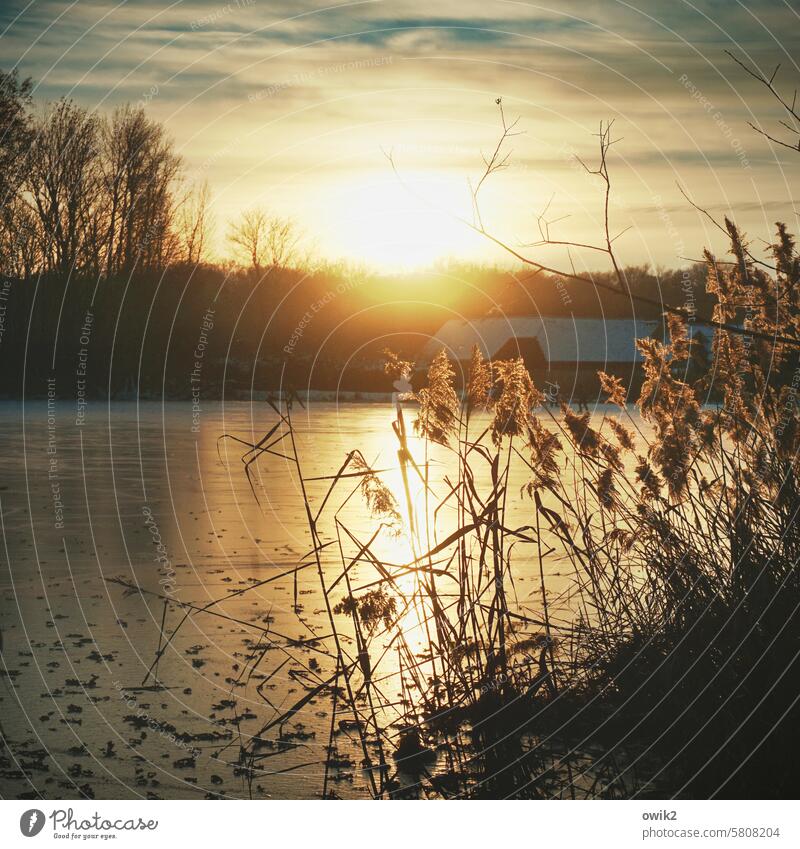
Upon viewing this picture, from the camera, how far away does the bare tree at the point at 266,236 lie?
15.9 meters

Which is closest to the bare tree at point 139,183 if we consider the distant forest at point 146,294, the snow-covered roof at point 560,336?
the distant forest at point 146,294

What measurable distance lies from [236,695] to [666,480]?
7.14ft

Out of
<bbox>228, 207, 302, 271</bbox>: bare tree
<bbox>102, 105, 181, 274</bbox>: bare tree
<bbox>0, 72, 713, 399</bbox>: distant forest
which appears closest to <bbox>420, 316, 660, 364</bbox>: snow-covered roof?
<bbox>0, 72, 713, 399</bbox>: distant forest

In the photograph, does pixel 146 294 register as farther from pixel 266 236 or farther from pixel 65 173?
pixel 266 236

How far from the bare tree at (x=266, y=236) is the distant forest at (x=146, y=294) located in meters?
3.03

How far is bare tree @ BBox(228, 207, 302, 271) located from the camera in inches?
628

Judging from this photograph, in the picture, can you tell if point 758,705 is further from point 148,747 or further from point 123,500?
point 123,500

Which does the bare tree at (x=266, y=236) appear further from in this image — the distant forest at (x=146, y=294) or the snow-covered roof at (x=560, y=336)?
the snow-covered roof at (x=560, y=336)

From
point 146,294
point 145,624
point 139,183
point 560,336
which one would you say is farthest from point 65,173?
point 560,336

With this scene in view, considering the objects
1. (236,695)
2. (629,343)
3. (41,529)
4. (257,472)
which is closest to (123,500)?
(41,529)

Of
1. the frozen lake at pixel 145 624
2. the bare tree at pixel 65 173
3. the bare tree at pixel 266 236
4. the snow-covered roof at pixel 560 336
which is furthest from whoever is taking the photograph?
the snow-covered roof at pixel 560 336

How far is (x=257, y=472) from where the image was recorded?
1524cm

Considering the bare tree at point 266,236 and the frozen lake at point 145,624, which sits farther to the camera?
the bare tree at point 266,236

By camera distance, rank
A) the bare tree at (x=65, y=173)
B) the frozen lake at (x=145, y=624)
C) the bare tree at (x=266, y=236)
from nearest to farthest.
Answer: the frozen lake at (x=145, y=624)
the bare tree at (x=266, y=236)
the bare tree at (x=65, y=173)
